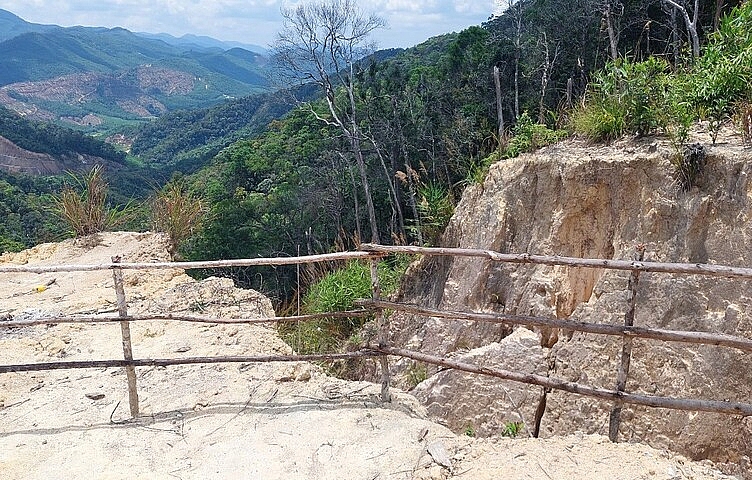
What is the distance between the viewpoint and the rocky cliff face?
10.3 feet

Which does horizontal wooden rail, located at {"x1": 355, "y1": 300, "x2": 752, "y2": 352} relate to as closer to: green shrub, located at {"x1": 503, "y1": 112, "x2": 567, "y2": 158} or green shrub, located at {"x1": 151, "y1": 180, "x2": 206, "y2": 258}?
green shrub, located at {"x1": 503, "y1": 112, "x2": 567, "y2": 158}

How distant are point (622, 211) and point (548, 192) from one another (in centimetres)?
78

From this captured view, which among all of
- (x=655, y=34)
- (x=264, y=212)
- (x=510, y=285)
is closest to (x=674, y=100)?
(x=510, y=285)

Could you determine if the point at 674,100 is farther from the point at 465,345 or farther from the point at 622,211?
the point at 465,345

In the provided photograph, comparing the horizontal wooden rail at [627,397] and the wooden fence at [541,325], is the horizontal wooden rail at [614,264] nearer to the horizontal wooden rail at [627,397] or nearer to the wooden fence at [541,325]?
the wooden fence at [541,325]

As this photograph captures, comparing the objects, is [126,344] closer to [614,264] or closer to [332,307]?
[332,307]

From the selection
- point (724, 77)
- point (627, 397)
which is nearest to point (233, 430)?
point (627, 397)

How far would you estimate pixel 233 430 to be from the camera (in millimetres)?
3223

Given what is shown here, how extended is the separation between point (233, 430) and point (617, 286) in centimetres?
271

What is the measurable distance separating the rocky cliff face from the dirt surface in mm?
621

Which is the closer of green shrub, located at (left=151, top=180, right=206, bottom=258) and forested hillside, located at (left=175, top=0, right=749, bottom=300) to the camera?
green shrub, located at (left=151, top=180, right=206, bottom=258)

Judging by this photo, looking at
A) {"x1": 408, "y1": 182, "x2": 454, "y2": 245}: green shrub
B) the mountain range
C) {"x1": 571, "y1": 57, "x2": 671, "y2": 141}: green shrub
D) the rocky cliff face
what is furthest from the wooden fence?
the mountain range

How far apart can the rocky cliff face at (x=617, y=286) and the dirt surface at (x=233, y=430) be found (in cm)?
62

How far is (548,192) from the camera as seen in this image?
473cm
